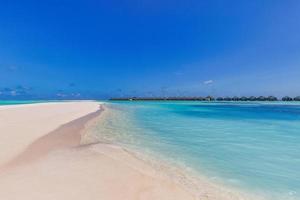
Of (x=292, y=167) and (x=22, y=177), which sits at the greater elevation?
(x=22, y=177)

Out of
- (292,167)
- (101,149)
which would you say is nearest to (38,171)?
(101,149)

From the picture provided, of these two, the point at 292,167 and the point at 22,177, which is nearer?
the point at 22,177

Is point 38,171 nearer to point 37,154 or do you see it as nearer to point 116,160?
point 37,154

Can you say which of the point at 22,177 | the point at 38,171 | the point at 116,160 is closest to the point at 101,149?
the point at 116,160

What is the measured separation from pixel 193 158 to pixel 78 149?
3.68 meters

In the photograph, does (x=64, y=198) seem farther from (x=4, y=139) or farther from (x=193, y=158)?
(x=4, y=139)

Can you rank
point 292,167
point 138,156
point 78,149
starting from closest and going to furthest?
point 292,167 < point 138,156 < point 78,149

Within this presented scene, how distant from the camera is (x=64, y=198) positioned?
10.2 feet

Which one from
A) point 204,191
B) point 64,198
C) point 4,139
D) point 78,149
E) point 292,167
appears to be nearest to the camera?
point 64,198

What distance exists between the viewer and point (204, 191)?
3725mm

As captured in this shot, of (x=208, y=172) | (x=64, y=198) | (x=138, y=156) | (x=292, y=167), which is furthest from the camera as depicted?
(x=138, y=156)

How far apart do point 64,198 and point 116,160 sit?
7.31 feet

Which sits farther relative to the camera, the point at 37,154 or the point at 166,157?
the point at 166,157

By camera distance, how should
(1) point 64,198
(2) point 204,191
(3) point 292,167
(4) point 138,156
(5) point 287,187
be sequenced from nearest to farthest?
(1) point 64,198 → (2) point 204,191 → (5) point 287,187 → (3) point 292,167 → (4) point 138,156
